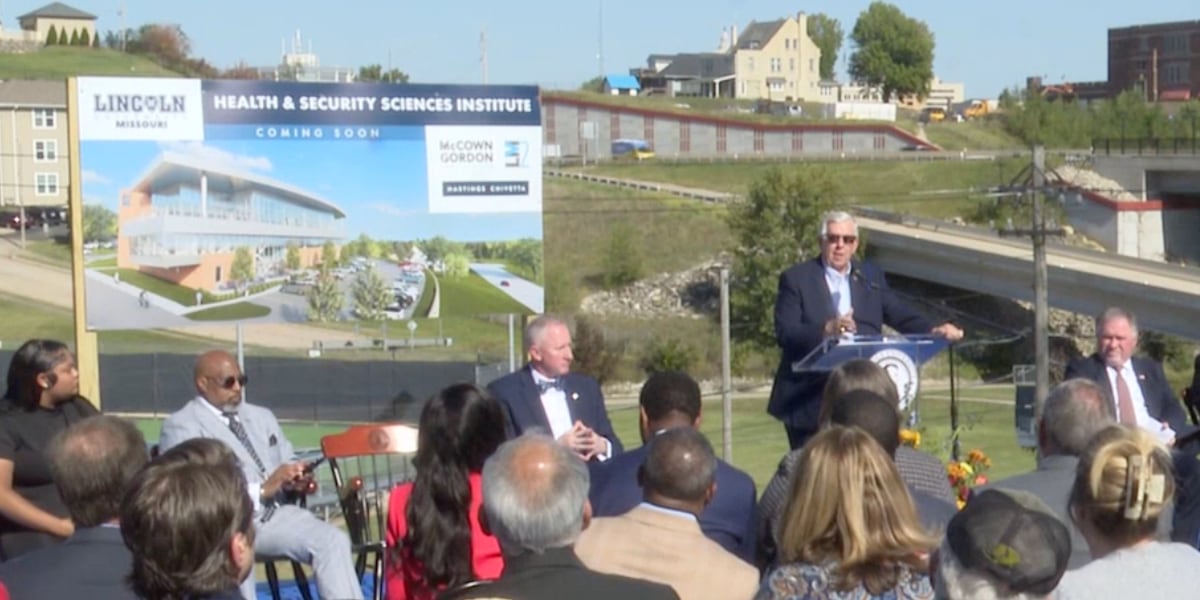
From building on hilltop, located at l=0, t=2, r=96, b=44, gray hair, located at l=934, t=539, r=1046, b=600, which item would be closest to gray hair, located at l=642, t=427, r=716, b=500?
gray hair, located at l=934, t=539, r=1046, b=600

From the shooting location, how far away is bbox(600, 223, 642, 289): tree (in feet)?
212

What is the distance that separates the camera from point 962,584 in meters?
3.46

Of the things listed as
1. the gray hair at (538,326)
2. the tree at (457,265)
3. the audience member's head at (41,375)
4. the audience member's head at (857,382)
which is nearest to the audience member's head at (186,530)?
the audience member's head at (857,382)

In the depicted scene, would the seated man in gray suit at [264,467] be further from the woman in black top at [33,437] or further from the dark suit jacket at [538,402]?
the dark suit jacket at [538,402]

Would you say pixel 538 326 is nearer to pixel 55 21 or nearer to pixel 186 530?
pixel 186 530

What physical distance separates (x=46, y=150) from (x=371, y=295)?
66.2 metres

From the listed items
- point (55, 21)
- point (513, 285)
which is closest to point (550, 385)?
point (513, 285)

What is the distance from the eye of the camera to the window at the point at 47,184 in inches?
3083

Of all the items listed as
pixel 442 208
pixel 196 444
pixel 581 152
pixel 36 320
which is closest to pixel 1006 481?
pixel 196 444

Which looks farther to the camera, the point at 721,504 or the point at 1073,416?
the point at 721,504

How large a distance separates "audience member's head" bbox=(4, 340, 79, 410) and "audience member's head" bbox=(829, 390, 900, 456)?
3286 mm

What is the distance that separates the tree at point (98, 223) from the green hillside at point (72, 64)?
8368cm

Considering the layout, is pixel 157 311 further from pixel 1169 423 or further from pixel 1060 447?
pixel 1060 447

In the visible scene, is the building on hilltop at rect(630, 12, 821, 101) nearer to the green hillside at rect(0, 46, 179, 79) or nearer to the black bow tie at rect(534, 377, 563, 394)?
the green hillside at rect(0, 46, 179, 79)
